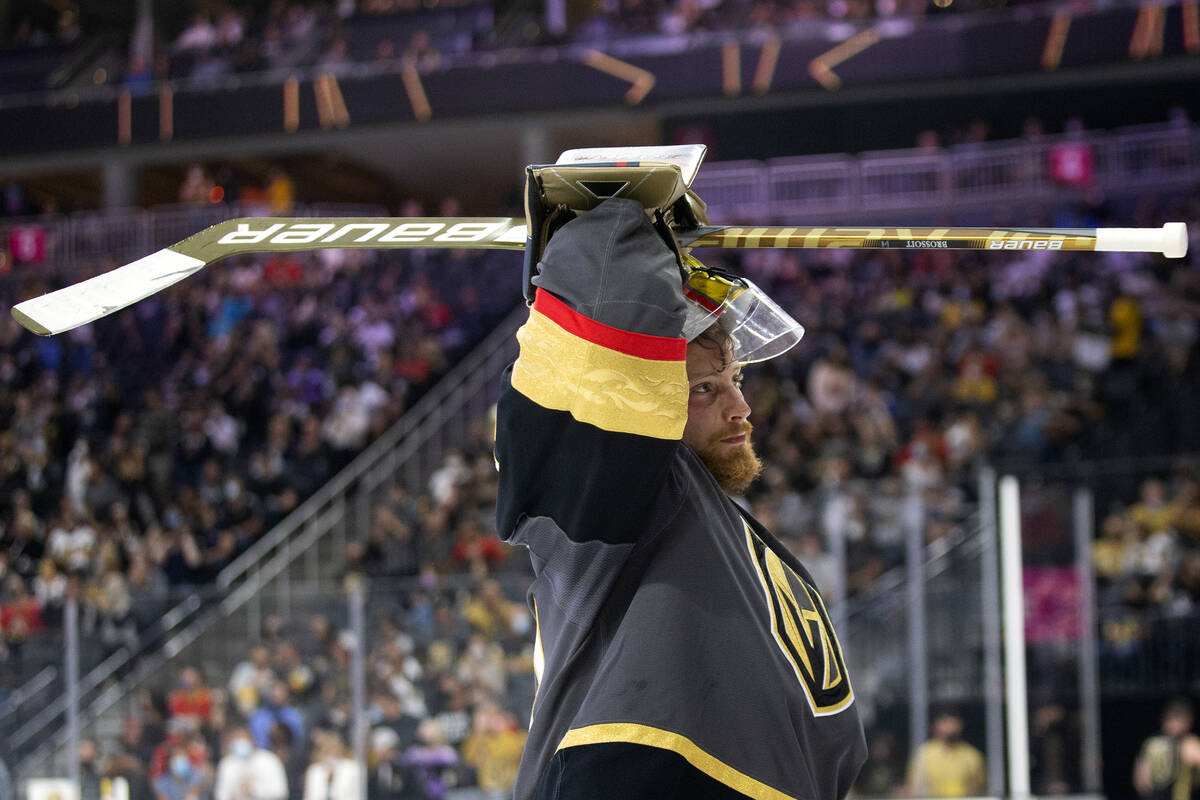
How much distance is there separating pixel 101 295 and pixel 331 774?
200 inches

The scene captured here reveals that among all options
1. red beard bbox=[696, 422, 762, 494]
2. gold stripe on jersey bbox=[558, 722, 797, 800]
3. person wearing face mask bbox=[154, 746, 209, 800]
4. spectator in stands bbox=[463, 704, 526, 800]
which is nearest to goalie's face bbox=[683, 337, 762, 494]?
red beard bbox=[696, 422, 762, 494]

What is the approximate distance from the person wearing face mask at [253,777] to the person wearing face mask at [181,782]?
108mm

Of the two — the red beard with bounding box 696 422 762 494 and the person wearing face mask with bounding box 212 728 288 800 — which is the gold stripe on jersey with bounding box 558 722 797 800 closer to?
the red beard with bounding box 696 422 762 494

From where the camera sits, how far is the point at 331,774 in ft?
20.8

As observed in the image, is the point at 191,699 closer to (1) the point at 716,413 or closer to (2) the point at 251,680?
(2) the point at 251,680

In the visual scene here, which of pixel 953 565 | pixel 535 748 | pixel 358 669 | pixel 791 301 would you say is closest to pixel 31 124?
pixel 791 301

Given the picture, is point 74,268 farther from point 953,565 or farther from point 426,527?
point 953,565

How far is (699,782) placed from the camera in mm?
1576

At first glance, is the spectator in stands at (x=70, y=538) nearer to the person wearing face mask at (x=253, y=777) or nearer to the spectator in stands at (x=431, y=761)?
the person wearing face mask at (x=253, y=777)

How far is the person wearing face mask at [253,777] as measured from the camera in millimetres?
6348

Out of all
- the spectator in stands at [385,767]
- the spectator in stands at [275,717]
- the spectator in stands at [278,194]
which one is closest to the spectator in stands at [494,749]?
the spectator in stands at [385,767]

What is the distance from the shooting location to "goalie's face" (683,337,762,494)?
1.89 meters

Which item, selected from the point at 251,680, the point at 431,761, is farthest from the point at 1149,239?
the point at 251,680

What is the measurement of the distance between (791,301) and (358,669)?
257 inches
